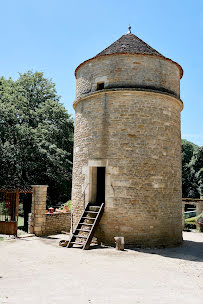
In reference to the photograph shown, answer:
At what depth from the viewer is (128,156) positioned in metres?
10.1

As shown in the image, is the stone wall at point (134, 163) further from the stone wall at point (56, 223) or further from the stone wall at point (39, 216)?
the stone wall at point (56, 223)

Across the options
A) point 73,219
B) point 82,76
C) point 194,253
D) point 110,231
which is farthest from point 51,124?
point 194,253

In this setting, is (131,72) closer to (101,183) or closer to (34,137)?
(101,183)

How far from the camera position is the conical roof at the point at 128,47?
35.8 feet

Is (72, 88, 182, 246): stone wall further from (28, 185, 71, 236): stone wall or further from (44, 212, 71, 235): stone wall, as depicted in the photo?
(44, 212, 71, 235): stone wall

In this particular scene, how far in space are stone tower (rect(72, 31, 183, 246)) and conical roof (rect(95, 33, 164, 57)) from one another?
0.13ft

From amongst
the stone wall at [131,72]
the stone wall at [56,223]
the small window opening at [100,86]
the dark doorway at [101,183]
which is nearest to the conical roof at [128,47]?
the stone wall at [131,72]

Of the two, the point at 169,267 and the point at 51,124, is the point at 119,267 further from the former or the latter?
the point at 51,124

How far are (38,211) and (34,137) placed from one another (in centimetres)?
865

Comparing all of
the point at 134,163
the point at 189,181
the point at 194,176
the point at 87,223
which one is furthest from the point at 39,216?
the point at 189,181

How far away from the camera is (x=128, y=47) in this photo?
11156 millimetres

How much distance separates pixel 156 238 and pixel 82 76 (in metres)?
7.25

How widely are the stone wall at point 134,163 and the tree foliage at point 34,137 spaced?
9530 mm

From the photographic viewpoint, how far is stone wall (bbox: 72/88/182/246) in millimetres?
9844
